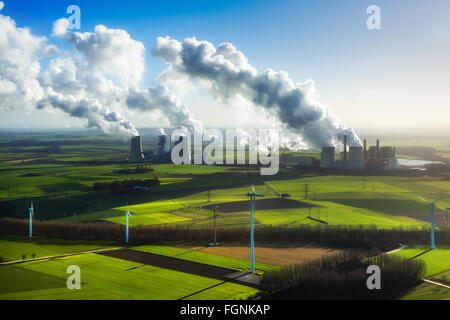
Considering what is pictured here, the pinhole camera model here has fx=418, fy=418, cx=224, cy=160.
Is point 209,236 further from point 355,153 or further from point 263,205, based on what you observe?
point 355,153

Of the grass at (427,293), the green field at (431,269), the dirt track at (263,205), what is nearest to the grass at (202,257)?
the grass at (427,293)

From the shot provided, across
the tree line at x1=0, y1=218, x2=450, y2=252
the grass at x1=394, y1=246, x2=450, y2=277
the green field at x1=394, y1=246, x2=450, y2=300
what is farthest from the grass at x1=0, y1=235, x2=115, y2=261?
the grass at x1=394, y1=246, x2=450, y2=277

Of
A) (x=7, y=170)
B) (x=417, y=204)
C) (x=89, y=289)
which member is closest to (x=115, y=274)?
(x=89, y=289)

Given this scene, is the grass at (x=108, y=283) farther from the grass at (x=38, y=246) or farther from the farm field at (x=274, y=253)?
the farm field at (x=274, y=253)

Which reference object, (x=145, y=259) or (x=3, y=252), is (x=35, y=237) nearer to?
(x=3, y=252)

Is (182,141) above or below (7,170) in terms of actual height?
above

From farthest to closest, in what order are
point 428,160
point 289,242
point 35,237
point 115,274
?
point 428,160
point 35,237
point 289,242
point 115,274
